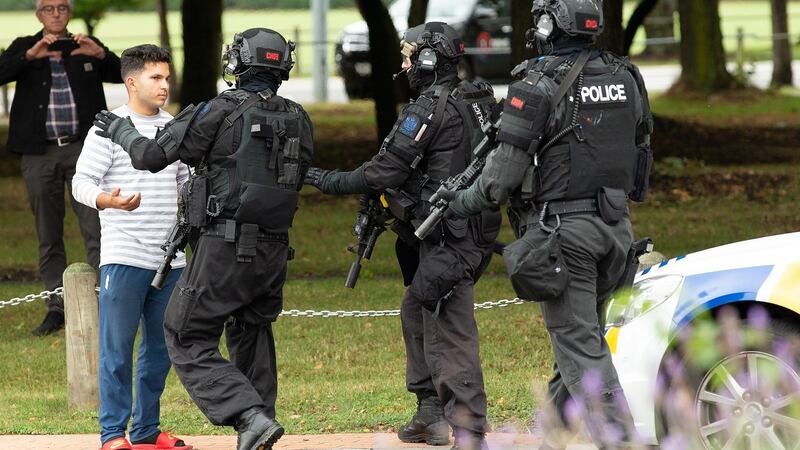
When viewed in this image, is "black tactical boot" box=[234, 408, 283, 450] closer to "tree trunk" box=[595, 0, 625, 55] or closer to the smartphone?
the smartphone

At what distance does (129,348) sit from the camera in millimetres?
6832

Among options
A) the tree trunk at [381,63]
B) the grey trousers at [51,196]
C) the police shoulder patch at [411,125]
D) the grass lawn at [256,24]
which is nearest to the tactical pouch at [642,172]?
the police shoulder patch at [411,125]

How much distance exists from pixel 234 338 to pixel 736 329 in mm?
2272

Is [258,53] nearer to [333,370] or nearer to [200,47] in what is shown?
[333,370]

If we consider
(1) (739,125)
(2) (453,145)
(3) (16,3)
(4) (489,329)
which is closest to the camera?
(2) (453,145)

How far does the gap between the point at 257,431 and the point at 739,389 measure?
1.97 m

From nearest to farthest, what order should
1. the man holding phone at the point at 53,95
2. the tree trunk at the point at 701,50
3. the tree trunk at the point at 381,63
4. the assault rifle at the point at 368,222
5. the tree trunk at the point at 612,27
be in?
1. the assault rifle at the point at 368,222
2. the man holding phone at the point at 53,95
3. the tree trunk at the point at 612,27
4. the tree trunk at the point at 381,63
5. the tree trunk at the point at 701,50

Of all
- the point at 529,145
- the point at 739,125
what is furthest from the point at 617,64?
the point at 739,125

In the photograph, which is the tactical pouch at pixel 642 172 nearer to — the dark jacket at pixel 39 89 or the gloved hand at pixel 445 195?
the gloved hand at pixel 445 195

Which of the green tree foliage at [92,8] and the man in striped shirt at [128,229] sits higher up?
the man in striped shirt at [128,229]

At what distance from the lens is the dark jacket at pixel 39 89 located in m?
9.99

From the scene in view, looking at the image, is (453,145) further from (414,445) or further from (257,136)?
(414,445)

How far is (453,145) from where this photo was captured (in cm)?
673

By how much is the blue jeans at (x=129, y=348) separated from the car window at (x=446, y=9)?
2237 cm
